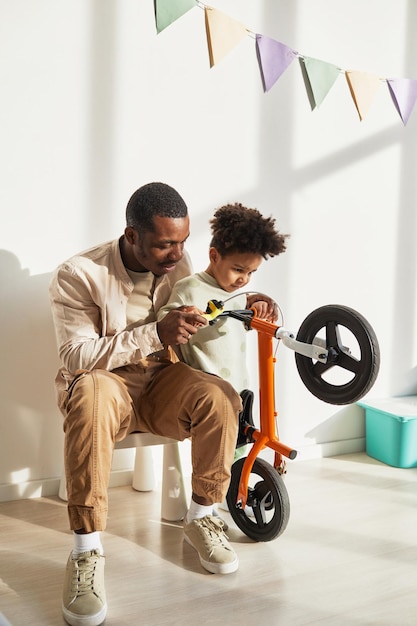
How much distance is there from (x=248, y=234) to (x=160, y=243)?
22 cm

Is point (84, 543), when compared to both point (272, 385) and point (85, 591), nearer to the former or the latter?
point (85, 591)

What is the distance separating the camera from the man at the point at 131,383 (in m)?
1.52

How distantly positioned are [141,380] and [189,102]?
889 mm

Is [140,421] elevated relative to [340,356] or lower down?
lower down

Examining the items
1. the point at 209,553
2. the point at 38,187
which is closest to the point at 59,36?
the point at 38,187

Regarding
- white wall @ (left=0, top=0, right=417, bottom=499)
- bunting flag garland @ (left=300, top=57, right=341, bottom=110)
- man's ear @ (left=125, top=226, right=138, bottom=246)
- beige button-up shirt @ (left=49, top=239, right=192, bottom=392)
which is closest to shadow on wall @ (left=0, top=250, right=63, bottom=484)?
white wall @ (left=0, top=0, right=417, bottom=499)

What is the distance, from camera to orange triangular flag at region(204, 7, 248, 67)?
6.42 feet

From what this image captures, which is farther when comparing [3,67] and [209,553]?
[3,67]

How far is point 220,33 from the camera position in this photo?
2.00 metres

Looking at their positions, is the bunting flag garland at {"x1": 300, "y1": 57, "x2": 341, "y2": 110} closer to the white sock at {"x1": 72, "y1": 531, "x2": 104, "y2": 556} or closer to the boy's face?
the boy's face

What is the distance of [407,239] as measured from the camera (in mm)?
2621

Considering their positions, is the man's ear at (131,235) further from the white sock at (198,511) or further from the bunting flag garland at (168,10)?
the white sock at (198,511)

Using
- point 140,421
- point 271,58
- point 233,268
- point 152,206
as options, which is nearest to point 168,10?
point 271,58

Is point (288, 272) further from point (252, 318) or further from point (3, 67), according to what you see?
point (3, 67)
